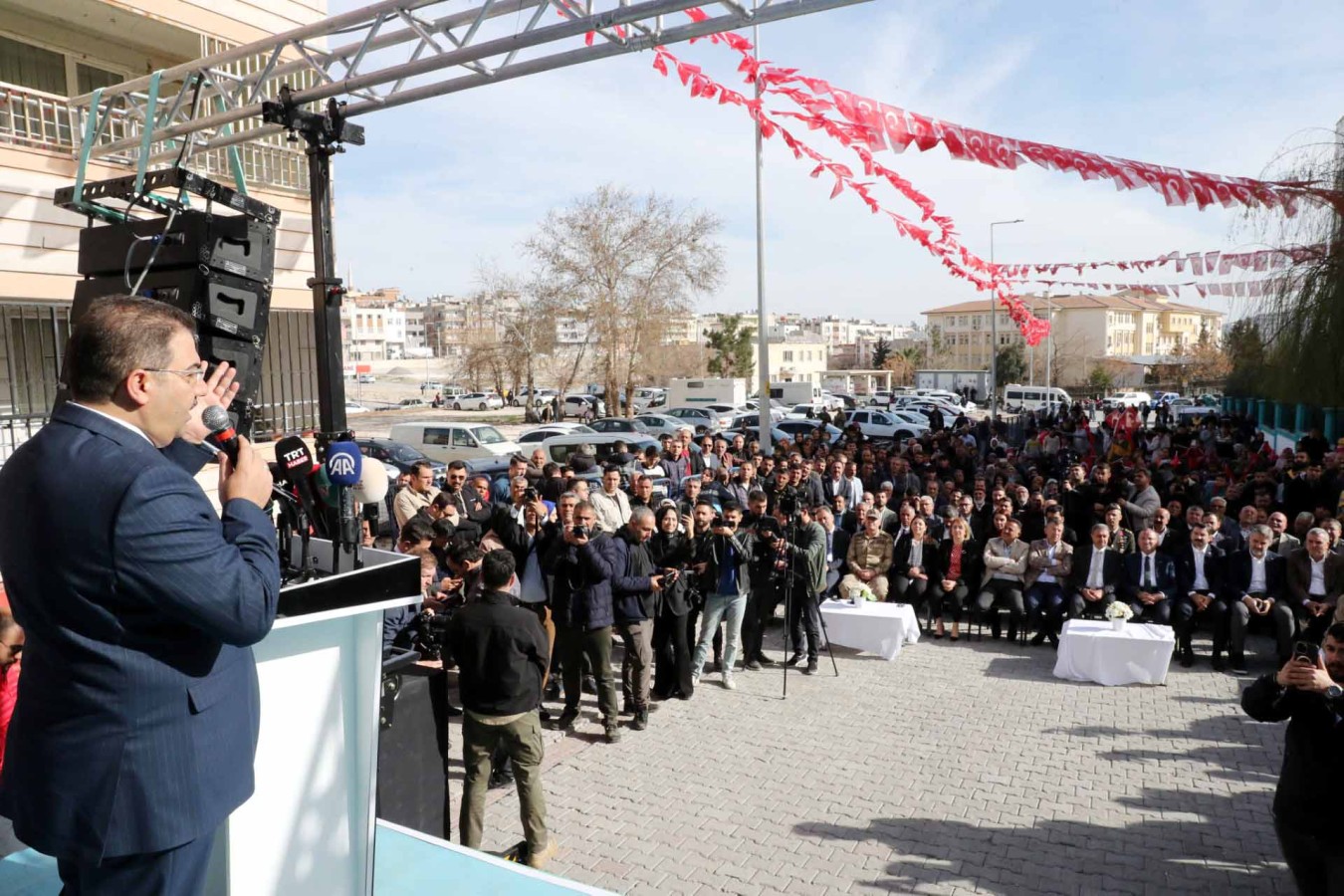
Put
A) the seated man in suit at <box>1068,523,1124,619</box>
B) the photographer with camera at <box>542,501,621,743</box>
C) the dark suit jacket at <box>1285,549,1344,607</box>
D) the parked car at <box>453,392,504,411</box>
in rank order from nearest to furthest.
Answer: the photographer with camera at <box>542,501,621,743</box>
the dark suit jacket at <box>1285,549,1344,607</box>
the seated man in suit at <box>1068,523,1124,619</box>
the parked car at <box>453,392,504,411</box>

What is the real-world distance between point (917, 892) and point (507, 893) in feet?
9.48

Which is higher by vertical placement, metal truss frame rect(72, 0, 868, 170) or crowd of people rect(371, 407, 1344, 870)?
metal truss frame rect(72, 0, 868, 170)

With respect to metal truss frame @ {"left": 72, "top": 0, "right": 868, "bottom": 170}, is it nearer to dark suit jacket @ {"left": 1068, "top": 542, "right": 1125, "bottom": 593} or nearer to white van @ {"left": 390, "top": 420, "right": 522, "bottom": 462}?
dark suit jacket @ {"left": 1068, "top": 542, "right": 1125, "bottom": 593}

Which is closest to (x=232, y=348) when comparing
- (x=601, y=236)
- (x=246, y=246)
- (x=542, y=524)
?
(x=246, y=246)

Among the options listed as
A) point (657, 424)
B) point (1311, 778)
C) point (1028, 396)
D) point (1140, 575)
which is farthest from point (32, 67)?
point (1028, 396)

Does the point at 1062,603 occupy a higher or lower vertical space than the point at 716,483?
lower

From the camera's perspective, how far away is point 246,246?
197 inches

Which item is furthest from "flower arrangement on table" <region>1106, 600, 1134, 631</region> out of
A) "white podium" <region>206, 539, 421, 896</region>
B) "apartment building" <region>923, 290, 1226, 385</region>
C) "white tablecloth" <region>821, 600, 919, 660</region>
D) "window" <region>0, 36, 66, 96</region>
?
"apartment building" <region>923, 290, 1226, 385</region>

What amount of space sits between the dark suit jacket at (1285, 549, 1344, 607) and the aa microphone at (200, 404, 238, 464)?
373 inches

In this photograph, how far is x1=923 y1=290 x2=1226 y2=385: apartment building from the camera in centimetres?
7794

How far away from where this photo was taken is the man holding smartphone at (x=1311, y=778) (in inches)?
153

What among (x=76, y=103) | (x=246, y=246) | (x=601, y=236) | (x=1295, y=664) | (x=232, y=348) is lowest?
(x=1295, y=664)

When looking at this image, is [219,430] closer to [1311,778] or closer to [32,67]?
[1311,778]

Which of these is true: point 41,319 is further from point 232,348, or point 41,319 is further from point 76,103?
point 232,348
